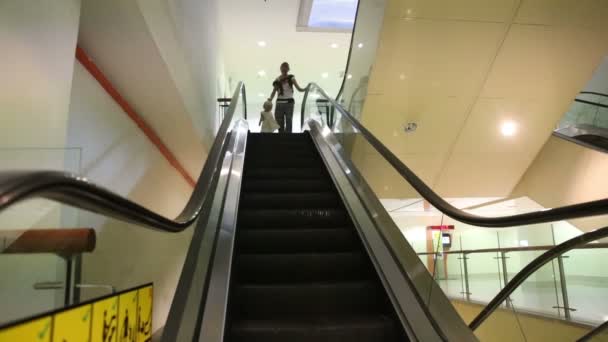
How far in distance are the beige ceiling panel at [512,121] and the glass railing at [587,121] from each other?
0.19 meters

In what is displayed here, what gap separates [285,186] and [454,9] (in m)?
2.67

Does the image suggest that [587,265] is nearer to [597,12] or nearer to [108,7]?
[108,7]

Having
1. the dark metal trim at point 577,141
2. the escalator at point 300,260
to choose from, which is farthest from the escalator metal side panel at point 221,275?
the dark metal trim at point 577,141

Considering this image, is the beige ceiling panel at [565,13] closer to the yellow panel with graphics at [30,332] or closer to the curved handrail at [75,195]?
the curved handrail at [75,195]

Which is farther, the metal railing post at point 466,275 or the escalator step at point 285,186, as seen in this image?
the escalator step at point 285,186

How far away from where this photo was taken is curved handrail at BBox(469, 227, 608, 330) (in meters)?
1.86

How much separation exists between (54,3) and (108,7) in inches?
26.0

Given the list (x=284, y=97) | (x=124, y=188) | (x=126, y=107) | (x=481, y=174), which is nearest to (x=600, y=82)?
(x=481, y=174)

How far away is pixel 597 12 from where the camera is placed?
481 centimetres

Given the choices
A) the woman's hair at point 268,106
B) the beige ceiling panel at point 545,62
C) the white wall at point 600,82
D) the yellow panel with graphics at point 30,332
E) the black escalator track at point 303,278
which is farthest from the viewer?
the woman's hair at point 268,106

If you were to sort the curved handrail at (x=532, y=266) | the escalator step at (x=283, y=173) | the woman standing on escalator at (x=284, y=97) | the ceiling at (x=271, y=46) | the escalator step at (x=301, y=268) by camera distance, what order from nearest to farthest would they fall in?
the curved handrail at (x=532, y=266), the escalator step at (x=301, y=268), the escalator step at (x=283, y=173), the woman standing on escalator at (x=284, y=97), the ceiling at (x=271, y=46)

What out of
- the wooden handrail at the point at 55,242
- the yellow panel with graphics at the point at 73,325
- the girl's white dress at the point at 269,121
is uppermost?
the girl's white dress at the point at 269,121

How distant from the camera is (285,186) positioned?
4367 millimetres

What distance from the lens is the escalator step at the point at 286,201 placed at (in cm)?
392
